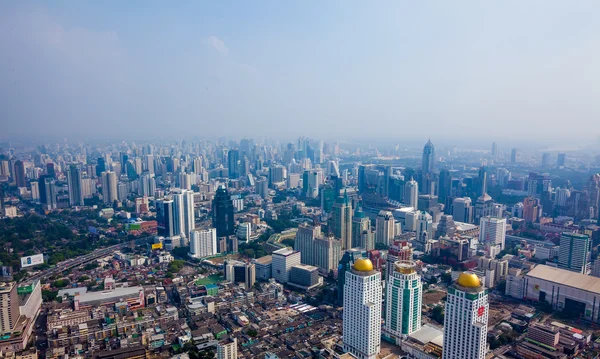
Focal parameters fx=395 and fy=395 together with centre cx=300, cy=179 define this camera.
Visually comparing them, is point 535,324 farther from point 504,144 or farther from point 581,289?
point 504,144

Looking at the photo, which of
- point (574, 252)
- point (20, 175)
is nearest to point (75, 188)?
point (20, 175)

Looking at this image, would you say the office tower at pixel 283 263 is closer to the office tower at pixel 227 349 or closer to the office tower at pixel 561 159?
the office tower at pixel 227 349

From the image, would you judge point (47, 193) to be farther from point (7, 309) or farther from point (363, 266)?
point (363, 266)

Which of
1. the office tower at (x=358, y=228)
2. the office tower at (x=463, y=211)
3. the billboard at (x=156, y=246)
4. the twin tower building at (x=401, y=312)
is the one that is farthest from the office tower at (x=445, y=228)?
the billboard at (x=156, y=246)

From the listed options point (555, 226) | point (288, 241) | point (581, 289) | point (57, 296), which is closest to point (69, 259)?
point (57, 296)

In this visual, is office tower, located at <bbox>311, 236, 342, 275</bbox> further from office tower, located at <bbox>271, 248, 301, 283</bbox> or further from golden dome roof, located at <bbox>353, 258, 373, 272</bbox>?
golden dome roof, located at <bbox>353, 258, 373, 272</bbox>

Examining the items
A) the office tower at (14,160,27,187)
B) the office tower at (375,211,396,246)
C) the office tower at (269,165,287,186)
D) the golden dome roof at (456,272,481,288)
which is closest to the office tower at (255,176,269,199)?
the office tower at (269,165,287,186)
